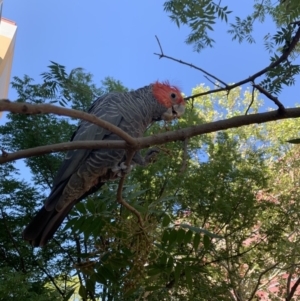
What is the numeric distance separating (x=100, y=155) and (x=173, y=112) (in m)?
0.24

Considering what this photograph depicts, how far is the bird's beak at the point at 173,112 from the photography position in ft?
3.64

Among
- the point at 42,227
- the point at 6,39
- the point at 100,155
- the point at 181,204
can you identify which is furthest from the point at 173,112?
the point at 6,39

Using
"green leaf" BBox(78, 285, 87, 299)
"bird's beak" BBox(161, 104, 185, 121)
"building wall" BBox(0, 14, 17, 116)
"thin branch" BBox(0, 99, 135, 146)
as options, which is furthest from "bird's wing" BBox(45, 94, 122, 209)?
Result: "building wall" BBox(0, 14, 17, 116)

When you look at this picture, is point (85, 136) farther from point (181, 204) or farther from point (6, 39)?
point (6, 39)

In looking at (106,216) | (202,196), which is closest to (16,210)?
(202,196)

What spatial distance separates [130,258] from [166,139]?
25cm

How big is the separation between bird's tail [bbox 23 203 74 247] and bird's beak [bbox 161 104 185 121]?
0.37 metres

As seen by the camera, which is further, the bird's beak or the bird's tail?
the bird's beak

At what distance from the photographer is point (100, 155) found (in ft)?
3.32

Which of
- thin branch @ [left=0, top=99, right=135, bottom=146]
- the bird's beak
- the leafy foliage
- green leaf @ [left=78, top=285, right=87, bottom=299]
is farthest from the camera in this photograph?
the leafy foliage

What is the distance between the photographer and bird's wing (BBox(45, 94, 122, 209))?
100 cm

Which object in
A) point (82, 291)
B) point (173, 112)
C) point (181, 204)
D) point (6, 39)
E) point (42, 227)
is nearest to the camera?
point (82, 291)

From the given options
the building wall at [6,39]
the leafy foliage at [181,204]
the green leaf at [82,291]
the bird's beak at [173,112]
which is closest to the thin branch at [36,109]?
the green leaf at [82,291]

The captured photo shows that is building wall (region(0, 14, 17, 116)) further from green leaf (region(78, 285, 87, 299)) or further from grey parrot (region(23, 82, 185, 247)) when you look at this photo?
green leaf (region(78, 285, 87, 299))
